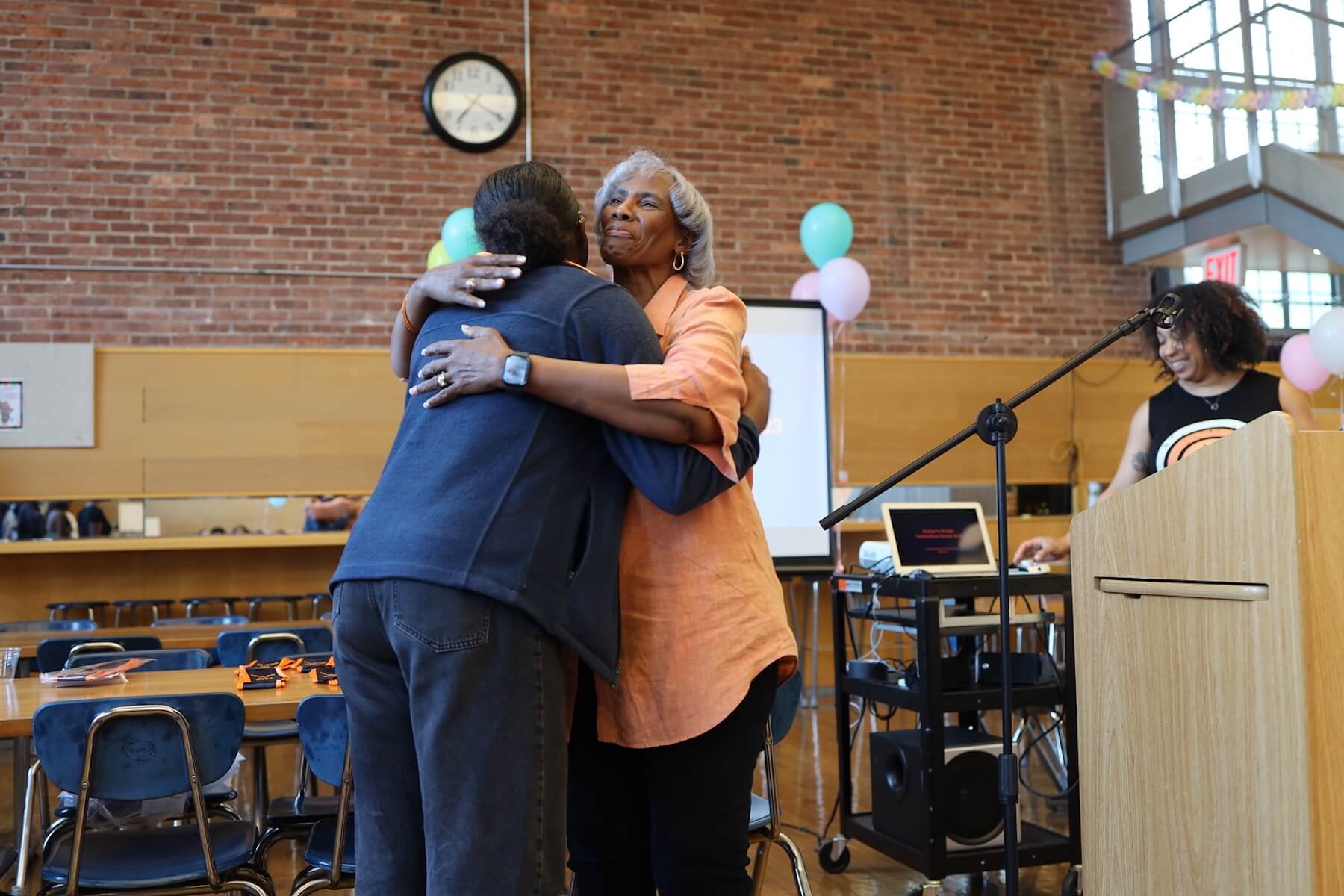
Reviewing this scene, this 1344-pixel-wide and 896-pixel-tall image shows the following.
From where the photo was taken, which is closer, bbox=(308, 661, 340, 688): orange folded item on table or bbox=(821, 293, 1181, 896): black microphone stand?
bbox=(821, 293, 1181, 896): black microphone stand

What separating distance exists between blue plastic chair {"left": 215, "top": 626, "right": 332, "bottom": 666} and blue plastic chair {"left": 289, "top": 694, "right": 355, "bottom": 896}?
3.55ft

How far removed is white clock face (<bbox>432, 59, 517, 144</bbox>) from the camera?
7391 mm

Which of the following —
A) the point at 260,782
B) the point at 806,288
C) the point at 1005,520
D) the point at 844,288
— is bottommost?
the point at 260,782

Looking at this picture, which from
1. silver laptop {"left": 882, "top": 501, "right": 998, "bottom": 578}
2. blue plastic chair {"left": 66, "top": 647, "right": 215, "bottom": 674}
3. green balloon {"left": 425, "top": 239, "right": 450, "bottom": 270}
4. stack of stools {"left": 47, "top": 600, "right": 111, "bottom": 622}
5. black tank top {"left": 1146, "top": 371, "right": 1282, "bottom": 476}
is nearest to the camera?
black tank top {"left": 1146, "top": 371, "right": 1282, "bottom": 476}

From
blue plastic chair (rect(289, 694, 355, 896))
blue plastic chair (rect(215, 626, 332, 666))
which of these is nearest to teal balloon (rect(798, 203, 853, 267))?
blue plastic chair (rect(215, 626, 332, 666))

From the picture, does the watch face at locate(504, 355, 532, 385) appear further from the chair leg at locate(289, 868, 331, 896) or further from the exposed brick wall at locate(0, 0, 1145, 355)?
the exposed brick wall at locate(0, 0, 1145, 355)

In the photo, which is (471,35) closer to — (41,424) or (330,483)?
(330,483)

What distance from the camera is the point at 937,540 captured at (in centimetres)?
353

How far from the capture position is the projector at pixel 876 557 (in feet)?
11.9

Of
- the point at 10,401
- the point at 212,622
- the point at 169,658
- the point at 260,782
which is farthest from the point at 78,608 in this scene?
the point at 260,782

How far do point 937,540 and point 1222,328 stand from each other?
0.97m

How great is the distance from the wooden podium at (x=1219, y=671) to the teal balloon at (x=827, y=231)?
5001 mm

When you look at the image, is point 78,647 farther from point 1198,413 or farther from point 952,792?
point 1198,413

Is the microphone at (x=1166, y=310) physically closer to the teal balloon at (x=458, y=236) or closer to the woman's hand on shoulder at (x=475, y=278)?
the woman's hand on shoulder at (x=475, y=278)
